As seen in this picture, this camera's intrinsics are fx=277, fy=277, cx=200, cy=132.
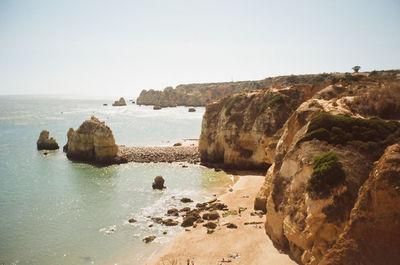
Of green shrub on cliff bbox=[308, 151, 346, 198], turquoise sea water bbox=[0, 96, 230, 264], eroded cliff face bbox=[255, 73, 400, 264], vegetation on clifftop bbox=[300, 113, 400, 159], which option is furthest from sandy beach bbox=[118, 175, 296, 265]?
vegetation on clifftop bbox=[300, 113, 400, 159]

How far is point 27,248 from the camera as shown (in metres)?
23.8

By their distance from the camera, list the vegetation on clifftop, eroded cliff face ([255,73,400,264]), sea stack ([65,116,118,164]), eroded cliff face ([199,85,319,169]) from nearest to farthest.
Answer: eroded cliff face ([255,73,400,264]), the vegetation on clifftop, eroded cliff face ([199,85,319,169]), sea stack ([65,116,118,164])

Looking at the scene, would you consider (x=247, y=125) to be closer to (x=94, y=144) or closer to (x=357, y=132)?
(x=357, y=132)

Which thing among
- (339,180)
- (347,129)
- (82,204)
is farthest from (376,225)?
(82,204)

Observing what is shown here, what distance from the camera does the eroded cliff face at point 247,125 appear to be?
4138 cm

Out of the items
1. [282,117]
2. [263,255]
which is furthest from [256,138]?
[263,255]

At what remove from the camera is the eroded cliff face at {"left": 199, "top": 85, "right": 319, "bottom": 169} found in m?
41.4

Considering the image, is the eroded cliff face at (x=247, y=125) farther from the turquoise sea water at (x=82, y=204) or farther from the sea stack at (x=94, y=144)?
the sea stack at (x=94, y=144)

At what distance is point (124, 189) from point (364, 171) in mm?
30811

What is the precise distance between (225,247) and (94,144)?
127 ft

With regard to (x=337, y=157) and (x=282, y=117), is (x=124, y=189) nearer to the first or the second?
(x=282, y=117)

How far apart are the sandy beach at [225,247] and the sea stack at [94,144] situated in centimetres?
3161

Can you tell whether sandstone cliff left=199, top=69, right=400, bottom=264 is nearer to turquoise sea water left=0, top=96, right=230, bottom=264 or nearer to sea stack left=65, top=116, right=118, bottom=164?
turquoise sea water left=0, top=96, right=230, bottom=264

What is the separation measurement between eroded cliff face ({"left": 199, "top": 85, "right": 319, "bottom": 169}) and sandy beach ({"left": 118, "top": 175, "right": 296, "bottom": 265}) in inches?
630
